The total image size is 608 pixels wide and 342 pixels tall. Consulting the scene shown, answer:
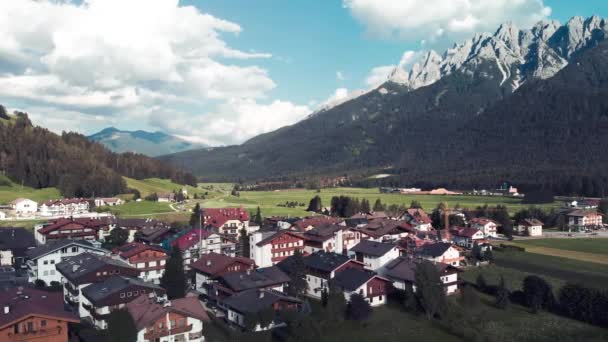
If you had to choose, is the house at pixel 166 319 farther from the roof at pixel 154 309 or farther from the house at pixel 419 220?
the house at pixel 419 220

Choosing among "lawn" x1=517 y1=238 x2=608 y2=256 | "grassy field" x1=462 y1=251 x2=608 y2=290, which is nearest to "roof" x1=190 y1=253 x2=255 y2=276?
"grassy field" x1=462 y1=251 x2=608 y2=290

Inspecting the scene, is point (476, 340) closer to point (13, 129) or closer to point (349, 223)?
point (349, 223)

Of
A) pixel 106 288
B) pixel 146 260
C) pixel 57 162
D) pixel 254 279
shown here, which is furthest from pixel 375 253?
pixel 57 162

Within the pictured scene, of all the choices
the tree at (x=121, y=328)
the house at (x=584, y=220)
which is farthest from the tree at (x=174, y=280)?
the house at (x=584, y=220)

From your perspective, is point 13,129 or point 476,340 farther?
point 13,129

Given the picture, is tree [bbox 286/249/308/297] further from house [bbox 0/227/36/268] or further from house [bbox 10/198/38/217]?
house [bbox 10/198/38/217]

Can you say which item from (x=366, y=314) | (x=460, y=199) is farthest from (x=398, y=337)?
(x=460, y=199)
